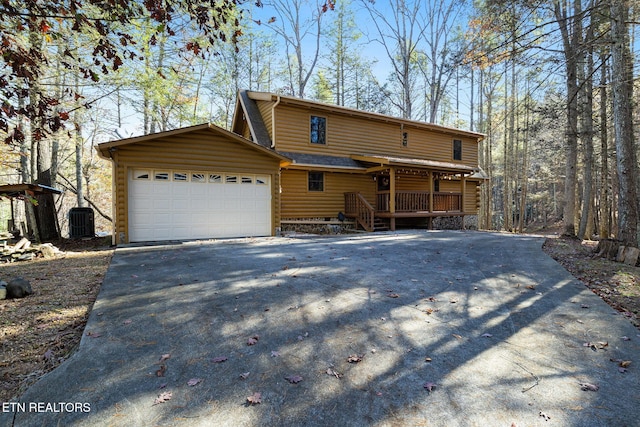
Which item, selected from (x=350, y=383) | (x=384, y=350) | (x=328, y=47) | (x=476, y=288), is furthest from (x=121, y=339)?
(x=328, y=47)

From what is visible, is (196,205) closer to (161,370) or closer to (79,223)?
(79,223)

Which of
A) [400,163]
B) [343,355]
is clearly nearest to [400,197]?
[400,163]

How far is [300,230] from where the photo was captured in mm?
12891

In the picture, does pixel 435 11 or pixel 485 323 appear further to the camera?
pixel 435 11

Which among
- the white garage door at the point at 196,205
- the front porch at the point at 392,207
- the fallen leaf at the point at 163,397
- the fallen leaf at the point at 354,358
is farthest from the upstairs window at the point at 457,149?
the fallen leaf at the point at 163,397

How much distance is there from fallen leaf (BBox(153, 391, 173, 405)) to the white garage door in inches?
308

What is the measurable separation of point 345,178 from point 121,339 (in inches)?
469

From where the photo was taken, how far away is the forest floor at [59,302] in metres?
2.65

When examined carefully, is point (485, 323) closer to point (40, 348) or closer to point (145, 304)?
point (145, 304)

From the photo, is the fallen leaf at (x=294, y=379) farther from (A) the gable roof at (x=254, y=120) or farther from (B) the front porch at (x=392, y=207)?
(A) the gable roof at (x=254, y=120)

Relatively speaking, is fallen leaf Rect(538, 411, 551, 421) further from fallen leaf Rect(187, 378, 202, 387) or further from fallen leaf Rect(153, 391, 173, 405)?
fallen leaf Rect(153, 391, 173, 405)

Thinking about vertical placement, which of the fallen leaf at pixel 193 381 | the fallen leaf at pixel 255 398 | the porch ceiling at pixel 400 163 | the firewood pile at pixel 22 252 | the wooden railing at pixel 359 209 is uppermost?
the porch ceiling at pixel 400 163

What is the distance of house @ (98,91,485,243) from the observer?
9.01 meters

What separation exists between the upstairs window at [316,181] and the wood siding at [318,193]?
0.47 feet
